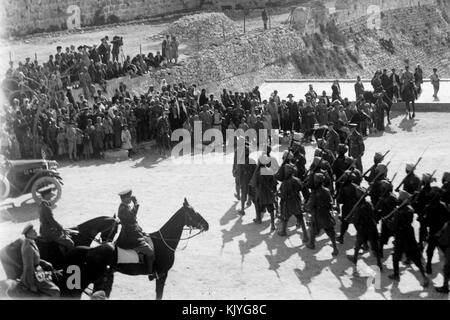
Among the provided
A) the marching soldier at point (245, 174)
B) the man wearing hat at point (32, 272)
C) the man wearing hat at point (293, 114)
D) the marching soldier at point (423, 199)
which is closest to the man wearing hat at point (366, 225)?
the marching soldier at point (423, 199)

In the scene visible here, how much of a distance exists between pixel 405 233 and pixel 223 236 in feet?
11.9

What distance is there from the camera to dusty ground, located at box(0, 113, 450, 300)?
398 inches

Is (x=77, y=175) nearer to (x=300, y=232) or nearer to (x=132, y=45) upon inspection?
(x=300, y=232)

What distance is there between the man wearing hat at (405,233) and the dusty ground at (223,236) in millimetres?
454

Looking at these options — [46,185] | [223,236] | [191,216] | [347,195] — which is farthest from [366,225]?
[46,185]

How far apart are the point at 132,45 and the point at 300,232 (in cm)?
1734

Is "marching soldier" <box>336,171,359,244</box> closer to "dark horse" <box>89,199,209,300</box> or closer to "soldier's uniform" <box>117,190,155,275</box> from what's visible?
"dark horse" <box>89,199,209,300</box>

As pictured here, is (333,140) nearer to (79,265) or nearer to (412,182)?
(412,182)

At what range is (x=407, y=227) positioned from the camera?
32.5 feet

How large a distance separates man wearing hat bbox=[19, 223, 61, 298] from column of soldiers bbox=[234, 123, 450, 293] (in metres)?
A: 4.65

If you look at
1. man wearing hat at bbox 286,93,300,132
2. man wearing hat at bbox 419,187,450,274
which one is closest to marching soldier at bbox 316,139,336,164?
man wearing hat at bbox 419,187,450,274

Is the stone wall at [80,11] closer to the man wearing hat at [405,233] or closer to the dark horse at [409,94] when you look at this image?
the dark horse at [409,94]

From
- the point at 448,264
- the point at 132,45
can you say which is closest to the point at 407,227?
the point at 448,264

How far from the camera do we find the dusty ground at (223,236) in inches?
398
